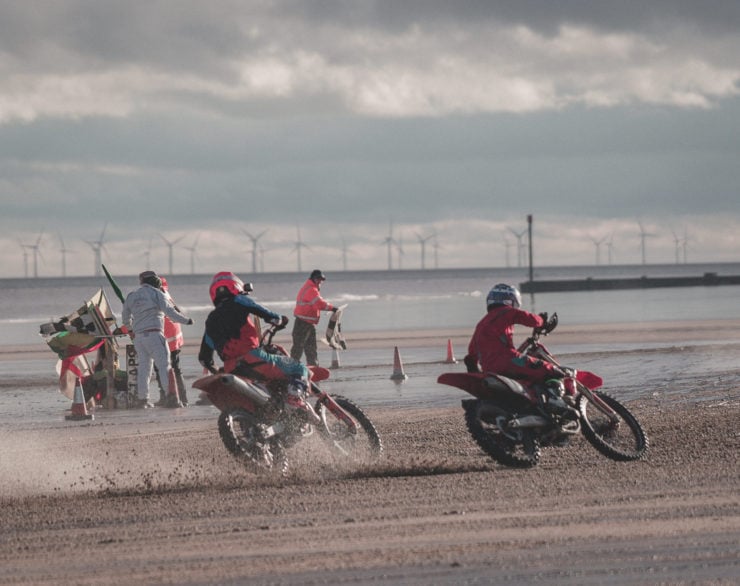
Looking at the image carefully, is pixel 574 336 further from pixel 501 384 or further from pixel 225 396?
pixel 225 396

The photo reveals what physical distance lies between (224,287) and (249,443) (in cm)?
138

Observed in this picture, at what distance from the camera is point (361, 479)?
9.90 m

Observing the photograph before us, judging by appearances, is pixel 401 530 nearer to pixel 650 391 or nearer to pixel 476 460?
pixel 476 460

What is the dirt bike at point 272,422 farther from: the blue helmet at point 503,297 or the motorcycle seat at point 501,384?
the blue helmet at point 503,297

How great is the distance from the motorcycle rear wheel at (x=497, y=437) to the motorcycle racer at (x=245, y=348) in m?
1.29

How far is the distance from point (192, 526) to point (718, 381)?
41.6 ft

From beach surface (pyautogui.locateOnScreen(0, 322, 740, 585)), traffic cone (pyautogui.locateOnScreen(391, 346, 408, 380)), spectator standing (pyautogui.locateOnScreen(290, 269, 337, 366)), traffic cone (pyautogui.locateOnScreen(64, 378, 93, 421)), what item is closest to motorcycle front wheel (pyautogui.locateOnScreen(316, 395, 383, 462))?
beach surface (pyautogui.locateOnScreen(0, 322, 740, 585))

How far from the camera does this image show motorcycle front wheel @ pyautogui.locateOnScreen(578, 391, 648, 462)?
10.4 metres

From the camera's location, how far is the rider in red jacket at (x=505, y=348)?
33.8 feet

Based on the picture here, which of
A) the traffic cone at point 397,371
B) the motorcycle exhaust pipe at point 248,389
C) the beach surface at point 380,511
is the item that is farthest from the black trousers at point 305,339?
the motorcycle exhaust pipe at point 248,389

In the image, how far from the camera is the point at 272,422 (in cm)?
1005

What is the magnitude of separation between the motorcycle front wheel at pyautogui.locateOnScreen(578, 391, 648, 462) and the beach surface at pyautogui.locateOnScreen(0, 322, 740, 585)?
17cm

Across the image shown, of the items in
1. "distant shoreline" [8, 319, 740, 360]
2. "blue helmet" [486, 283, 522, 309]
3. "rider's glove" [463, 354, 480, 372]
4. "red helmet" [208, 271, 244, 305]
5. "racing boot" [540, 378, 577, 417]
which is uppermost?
"red helmet" [208, 271, 244, 305]

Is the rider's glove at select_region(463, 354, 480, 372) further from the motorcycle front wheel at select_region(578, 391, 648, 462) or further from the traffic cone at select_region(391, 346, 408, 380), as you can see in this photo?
the traffic cone at select_region(391, 346, 408, 380)
